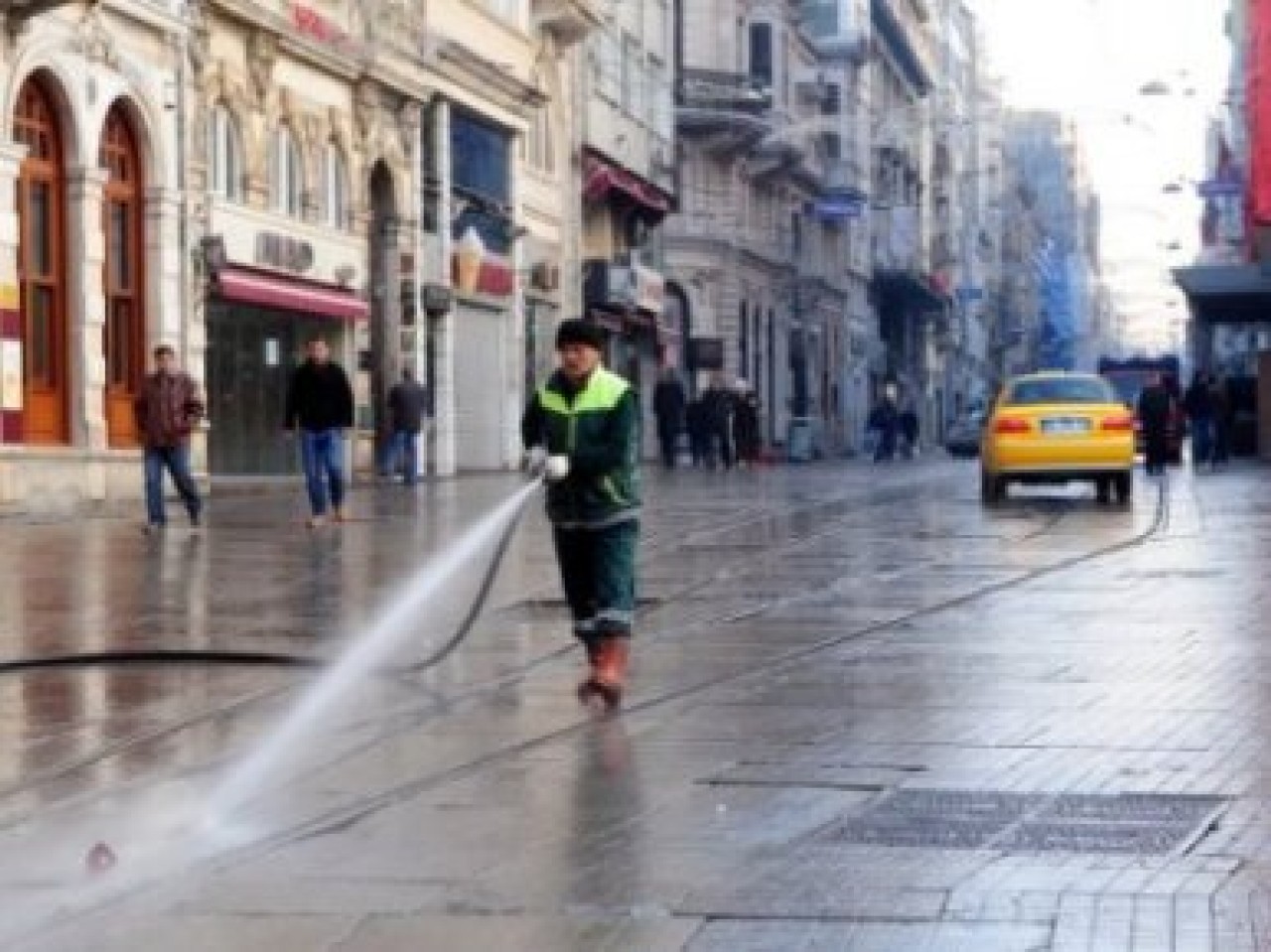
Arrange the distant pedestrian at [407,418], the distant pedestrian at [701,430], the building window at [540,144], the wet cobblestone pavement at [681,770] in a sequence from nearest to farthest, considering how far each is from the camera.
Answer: the wet cobblestone pavement at [681,770] < the distant pedestrian at [407,418] < the building window at [540,144] < the distant pedestrian at [701,430]

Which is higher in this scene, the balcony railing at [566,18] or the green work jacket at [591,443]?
the balcony railing at [566,18]

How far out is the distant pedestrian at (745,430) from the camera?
173 feet

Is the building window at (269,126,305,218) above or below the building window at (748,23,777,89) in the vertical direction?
below

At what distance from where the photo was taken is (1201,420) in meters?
45.9

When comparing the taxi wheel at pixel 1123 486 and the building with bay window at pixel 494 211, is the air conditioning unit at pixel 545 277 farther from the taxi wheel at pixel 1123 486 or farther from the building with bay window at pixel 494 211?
the taxi wheel at pixel 1123 486

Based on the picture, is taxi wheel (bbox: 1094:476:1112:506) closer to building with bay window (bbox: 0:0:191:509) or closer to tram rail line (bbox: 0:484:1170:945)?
building with bay window (bbox: 0:0:191:509)

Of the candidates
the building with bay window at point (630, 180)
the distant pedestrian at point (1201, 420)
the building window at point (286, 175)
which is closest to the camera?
the building window at point (286, 175)

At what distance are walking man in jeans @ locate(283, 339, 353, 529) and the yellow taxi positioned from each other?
8444mm

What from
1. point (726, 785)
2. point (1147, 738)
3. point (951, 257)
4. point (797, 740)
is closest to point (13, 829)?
point (726, 785)

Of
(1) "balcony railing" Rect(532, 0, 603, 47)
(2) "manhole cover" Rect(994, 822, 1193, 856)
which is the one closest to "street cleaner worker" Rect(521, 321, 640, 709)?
(2) "manhole cover" Rect(994, 822, 1193, 856)

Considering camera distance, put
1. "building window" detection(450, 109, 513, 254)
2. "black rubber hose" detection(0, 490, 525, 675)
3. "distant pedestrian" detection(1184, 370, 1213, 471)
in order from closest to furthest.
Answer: "black rubber hose" detection(0, 490, 525, 675), "building window" detection(450, 109, 513, 254), "distant pedestrian" detection(1184, 370, 1213, 471)

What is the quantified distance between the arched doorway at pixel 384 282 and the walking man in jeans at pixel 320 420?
15.8 metres

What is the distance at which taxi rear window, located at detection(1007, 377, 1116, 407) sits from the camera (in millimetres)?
29844

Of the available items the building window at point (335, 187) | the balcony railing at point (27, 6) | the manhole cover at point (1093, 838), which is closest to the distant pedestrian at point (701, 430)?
the building window at point (335, 187)
